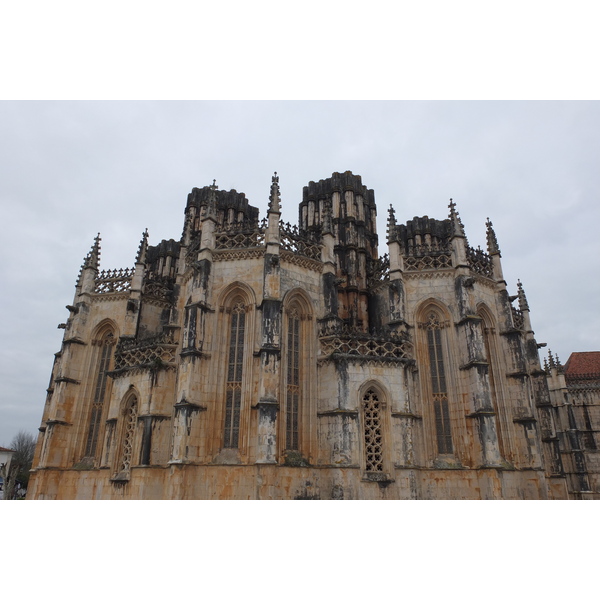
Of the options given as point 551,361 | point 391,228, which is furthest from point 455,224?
point 551,361

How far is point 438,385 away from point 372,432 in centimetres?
464

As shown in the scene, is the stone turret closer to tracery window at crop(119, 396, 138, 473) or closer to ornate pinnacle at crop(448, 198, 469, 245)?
ornate pinnacle at crop(448, 198, 469, 245)

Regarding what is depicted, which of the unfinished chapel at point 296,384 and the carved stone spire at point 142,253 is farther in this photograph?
the carved stone spire at point 142,253

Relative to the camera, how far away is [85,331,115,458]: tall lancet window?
25.2 metres

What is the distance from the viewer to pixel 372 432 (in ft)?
66.6

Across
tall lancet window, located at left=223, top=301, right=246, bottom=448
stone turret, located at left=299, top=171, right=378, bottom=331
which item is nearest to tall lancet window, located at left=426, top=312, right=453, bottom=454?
stone turret, located at left=299, top=171, right=378, bottom=331

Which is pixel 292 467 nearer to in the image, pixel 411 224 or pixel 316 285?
pixel 316 285

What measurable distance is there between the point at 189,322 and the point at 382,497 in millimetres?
11045

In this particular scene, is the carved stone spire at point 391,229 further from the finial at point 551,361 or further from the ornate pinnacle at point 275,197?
the finial at point 551,361

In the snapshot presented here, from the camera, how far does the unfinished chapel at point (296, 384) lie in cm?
1903

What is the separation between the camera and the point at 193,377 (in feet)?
63.2

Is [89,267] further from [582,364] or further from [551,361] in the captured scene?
[582,364]

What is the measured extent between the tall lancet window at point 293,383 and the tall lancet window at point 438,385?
6.97m

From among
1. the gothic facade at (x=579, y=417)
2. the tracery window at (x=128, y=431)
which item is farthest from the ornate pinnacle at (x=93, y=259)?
the gothic facade at (x=579, y=417)
